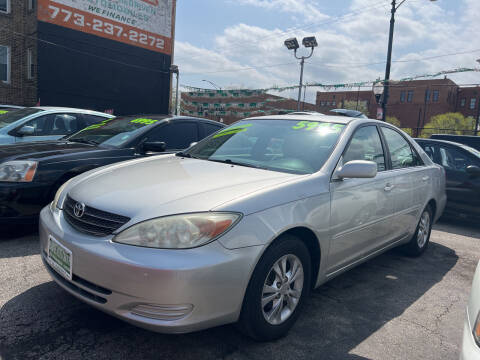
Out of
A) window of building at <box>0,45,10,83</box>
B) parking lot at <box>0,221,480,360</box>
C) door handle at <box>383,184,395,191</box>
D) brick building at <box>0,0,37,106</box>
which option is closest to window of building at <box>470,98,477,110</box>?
brick building at <box>0,0,37,106</box>

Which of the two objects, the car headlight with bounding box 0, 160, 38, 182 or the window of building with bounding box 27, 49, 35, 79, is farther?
the window of building with bounding box 27, 49, 35, 79

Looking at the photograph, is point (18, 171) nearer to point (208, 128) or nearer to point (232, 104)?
point (208, 128)

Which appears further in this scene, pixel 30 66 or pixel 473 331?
pixel 30 66

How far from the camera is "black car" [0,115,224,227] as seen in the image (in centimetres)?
383

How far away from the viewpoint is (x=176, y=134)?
17.3 feet

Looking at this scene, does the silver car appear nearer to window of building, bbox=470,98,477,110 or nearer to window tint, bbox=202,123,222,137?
window tint, bbox=202,123,222,137

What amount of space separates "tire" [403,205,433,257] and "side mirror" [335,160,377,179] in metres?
1.94

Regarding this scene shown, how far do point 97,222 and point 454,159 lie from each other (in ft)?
21.1

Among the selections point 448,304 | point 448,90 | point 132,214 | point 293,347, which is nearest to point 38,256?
point 132,214

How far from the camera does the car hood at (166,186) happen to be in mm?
2219

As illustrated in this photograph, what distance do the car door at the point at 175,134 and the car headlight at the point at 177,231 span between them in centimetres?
297

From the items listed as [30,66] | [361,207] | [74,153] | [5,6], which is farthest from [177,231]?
[5,6]

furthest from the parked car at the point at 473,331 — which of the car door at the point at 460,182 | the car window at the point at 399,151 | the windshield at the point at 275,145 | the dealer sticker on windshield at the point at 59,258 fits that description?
the car door at the point at 460,182

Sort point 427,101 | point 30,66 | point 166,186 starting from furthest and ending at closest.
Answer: point 427,101, point 30,66, point 166,186
